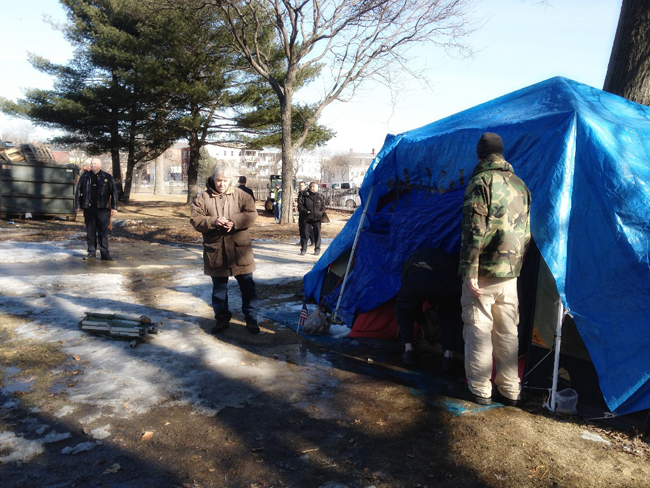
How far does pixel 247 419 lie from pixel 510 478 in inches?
67.9

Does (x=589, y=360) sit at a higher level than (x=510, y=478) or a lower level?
higher

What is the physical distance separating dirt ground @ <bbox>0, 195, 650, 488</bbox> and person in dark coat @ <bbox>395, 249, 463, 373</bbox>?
10.2 inches

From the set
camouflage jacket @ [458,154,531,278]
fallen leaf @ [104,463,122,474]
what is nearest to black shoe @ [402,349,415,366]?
camouflage jacket @ [458,154,531,278]

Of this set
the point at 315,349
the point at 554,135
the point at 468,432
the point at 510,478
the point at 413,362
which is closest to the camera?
the point at 510,478

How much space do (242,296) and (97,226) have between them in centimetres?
536

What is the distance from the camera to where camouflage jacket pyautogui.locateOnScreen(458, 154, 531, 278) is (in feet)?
11.6

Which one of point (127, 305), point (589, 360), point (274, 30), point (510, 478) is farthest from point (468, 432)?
point (274, 30)

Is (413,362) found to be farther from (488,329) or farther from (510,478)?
(510,478)

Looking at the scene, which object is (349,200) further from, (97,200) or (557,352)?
(557,352)

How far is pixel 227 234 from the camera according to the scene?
203 inches

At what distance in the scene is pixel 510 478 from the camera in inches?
112

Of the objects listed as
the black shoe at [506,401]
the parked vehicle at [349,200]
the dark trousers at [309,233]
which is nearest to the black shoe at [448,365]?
the black shoe at [506,401]

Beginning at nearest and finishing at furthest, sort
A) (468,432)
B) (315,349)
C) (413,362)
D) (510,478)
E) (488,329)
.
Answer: (510,478) → (468,432) → (488,329) → (413,362) → (315,349)

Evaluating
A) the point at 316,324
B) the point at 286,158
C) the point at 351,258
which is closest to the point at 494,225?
the point at 351,258
